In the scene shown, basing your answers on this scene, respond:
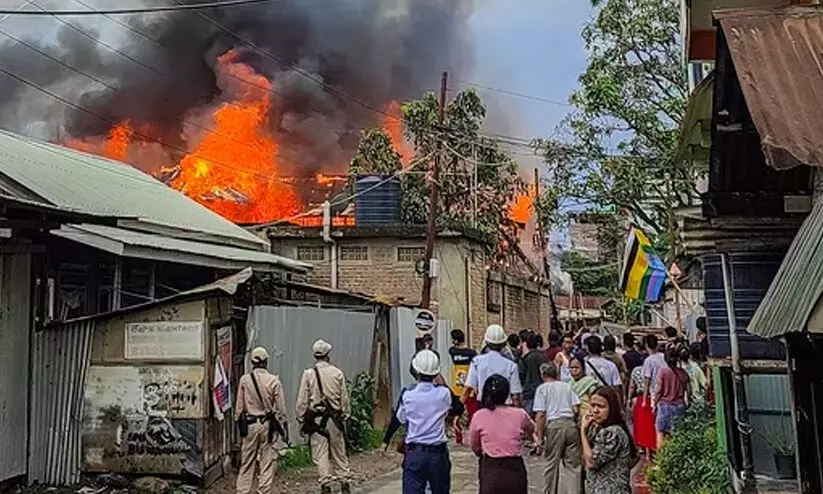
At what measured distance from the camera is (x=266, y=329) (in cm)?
1289

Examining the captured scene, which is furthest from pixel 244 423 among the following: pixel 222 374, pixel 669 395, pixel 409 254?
pixel 409 254

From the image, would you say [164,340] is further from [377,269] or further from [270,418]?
[377,269]

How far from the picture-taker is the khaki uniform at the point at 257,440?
10305 mm

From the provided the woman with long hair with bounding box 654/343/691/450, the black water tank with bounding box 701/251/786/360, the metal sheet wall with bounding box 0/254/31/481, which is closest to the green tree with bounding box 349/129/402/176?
the woman with long hair with bounding box 654/343/691/450

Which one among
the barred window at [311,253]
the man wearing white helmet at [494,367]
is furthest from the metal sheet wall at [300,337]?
the barred window at [311,253]

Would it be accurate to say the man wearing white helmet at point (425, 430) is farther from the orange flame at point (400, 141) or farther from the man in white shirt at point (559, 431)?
the orange flame at point (400, 141)

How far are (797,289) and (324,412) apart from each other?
754cm

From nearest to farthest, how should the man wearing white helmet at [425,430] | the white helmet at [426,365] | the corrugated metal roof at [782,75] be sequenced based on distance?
the corrugated metal roof at [782,75]
the man wearing white helmet at [425,430]
the white helmet at [426,365]

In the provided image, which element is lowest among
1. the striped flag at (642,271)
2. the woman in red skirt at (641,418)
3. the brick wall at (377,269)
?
the woman in red skirt at (641,418)

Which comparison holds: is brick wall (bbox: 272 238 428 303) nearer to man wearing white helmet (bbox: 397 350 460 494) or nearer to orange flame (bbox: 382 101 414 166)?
orange flame (bbox: 382 101 414 166)

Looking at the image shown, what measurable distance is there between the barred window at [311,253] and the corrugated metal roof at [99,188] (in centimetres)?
249

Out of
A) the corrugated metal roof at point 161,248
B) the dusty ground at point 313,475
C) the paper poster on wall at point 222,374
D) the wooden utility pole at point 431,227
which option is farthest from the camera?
the wooden utility pole at point 431,227

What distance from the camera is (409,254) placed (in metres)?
23.3

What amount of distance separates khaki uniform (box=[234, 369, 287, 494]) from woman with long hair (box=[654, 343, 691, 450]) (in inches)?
190
